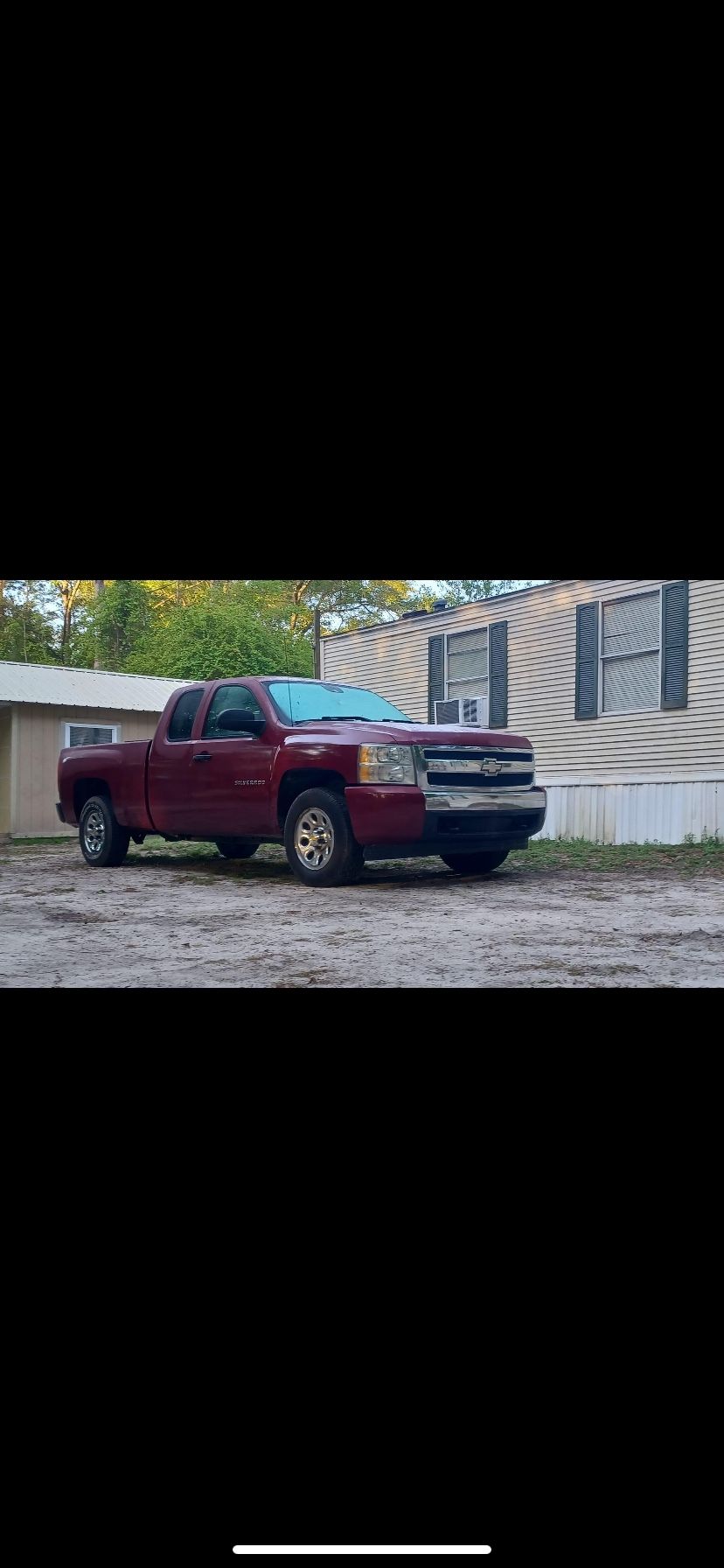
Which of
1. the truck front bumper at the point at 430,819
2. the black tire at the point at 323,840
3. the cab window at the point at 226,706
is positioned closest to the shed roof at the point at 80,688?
the cab window at the point at 226,706

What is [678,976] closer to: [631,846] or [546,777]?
[631,846]

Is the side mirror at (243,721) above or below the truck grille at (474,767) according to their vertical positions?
above

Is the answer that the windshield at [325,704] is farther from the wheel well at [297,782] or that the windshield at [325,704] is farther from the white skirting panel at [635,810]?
the white skirting panel at [635,810]

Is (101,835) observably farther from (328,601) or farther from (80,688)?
(80,688)

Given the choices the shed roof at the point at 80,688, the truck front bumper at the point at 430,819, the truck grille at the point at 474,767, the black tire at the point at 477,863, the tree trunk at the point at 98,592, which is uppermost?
the tree trunk at the point at 98,592

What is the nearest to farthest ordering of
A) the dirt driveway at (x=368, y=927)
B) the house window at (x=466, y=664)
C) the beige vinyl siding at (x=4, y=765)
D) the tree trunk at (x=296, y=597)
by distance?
the dirt driveway at (x=368, y=927) < the house window at (x=466, y=664) < the tree trunk at (x=296, y=597) < the beige vinyl siding at (x=4, y=765)

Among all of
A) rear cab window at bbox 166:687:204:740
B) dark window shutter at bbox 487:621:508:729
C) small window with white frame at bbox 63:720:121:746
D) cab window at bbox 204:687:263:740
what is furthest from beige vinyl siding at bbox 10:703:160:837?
cab window at bbox 204:687:263:740

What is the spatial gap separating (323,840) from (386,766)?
51 cm

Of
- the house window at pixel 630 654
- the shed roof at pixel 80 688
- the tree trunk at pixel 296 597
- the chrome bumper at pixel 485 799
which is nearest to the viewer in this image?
the chrome bumper at pixel 485 799

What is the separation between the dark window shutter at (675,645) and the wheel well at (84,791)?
391 centimetres

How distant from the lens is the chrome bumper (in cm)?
603

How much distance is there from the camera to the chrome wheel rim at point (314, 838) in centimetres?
606
